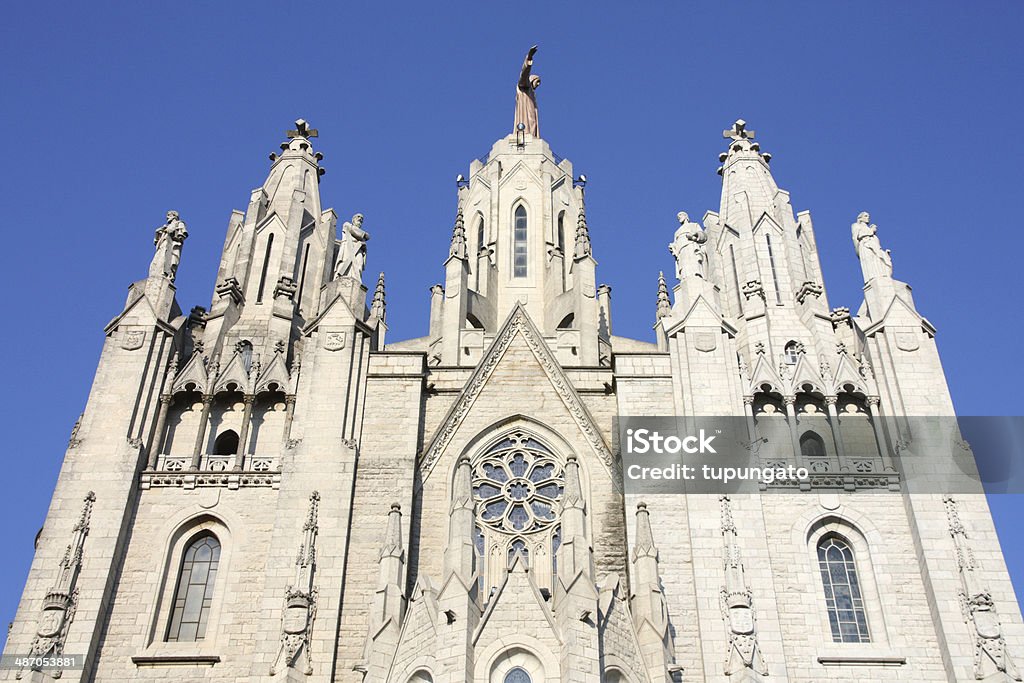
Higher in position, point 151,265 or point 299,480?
point 151,265

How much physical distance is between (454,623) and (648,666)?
393 centimetres

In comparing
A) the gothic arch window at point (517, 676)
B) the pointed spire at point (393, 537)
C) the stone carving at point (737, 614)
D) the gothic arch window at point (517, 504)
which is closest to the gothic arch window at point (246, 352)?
the gothic arch window at point (517, 504)

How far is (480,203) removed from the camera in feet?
131

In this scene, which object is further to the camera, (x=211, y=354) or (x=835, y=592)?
(x=211, y=354)

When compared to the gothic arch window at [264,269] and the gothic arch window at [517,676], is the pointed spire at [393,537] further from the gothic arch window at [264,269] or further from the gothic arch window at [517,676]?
the gothic arch window at [264,269]

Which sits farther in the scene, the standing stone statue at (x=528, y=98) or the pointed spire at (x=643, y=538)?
the standing stone statue at (x=528, y=98)

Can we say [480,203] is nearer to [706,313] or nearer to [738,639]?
[706,313]

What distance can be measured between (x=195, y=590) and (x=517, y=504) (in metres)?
7.32

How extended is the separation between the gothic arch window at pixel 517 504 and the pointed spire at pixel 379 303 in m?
5.66

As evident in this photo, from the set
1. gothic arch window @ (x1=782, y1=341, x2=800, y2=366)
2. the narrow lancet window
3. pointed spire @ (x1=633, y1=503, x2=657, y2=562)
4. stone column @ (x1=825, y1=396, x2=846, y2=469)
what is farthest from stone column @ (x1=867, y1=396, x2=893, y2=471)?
pointed spire @ (x1=633, y1=503, x2=657, y2=562)

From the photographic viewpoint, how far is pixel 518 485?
28.2 meters

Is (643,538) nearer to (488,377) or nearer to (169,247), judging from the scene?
(488,377)

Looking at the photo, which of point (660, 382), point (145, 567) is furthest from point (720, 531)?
point (145, 567)

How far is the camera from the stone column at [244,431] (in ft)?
92.5
